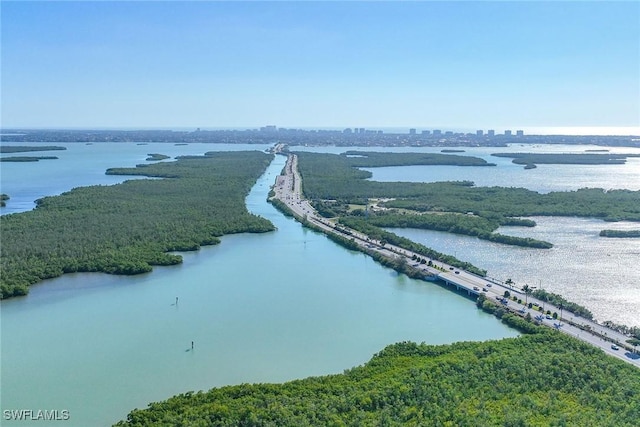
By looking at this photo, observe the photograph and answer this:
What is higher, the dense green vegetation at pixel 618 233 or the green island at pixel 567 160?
the green island at pixel 567 160

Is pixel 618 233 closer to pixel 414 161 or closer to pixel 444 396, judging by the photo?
pixel 444 396

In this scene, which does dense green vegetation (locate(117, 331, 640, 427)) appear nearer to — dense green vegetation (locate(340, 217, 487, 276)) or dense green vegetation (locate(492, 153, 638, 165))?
dense green vegetation (locate(340, 217, 487, 276))

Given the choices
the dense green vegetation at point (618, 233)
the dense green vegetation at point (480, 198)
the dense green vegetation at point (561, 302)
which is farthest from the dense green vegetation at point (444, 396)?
the dense green vegetation at point (480, 198)

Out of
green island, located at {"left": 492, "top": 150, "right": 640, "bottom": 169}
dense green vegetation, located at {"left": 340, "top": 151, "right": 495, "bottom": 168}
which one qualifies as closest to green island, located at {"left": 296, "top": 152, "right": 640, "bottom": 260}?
dense green vegetation, located at {"left": 340, "top": 151, "right": 495, "bottom": 168}

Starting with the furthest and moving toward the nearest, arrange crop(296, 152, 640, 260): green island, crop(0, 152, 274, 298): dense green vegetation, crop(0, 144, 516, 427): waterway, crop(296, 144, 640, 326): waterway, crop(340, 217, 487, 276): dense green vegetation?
crop(296, 152, 640, 260): green island → crop(340, 217, 487, 276): dense green vegetation → crop(0, 152, 274, 298): dense green vegetation → crop(296, 144, 640, 326): waterway → crop(0, 144, 516, 427): waterway

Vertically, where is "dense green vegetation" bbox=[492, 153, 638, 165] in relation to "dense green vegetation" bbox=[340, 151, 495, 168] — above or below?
above

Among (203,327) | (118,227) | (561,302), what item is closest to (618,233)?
(561,302)

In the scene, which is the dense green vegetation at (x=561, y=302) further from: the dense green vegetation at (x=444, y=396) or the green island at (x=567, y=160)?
the green island at (x=567, y=160)
